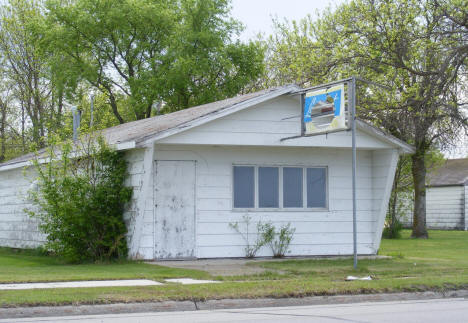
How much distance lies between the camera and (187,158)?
17484 mm

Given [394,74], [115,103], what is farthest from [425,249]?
[115,103]

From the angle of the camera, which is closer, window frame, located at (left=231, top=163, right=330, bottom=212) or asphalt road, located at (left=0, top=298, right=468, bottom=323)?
asphalt road, located at (left=0, top=298, right=468, bottom=323)

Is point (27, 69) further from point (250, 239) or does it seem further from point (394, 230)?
point (250, 239)

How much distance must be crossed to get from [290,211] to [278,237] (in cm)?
76

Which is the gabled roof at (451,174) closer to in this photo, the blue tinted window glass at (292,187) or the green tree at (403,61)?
the green tree at (403,61)

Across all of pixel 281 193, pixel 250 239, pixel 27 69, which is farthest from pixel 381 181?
pixel 27 69

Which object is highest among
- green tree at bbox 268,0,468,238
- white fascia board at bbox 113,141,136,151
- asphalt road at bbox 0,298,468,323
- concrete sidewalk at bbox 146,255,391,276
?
green tree at bbox 268,0,468,238

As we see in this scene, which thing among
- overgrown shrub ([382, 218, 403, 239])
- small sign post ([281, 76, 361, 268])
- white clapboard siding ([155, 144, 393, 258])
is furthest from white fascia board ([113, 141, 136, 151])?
overgrown shrub ([382, 218, 403, 239])

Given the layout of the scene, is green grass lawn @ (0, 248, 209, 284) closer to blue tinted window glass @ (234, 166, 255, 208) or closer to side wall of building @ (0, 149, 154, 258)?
side wall of building @ (0, 149, 154, 258)

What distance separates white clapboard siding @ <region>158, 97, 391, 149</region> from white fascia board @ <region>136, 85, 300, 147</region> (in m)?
0.26

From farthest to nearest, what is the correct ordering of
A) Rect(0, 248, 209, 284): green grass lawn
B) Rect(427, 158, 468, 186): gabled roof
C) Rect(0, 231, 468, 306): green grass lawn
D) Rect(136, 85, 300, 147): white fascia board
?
Rect(427, 158, 468, 186): gabled roof
Rect(136, 85, 300, 147): white fascia board
Rect(0, 248, 209, 284): green grass lawn
Rect(0, 231, 468, 306): green grass lawn

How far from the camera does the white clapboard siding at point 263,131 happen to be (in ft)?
55.5

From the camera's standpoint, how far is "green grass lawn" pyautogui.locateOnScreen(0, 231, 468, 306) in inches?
426

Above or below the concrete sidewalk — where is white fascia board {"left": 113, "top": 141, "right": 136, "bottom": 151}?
above
